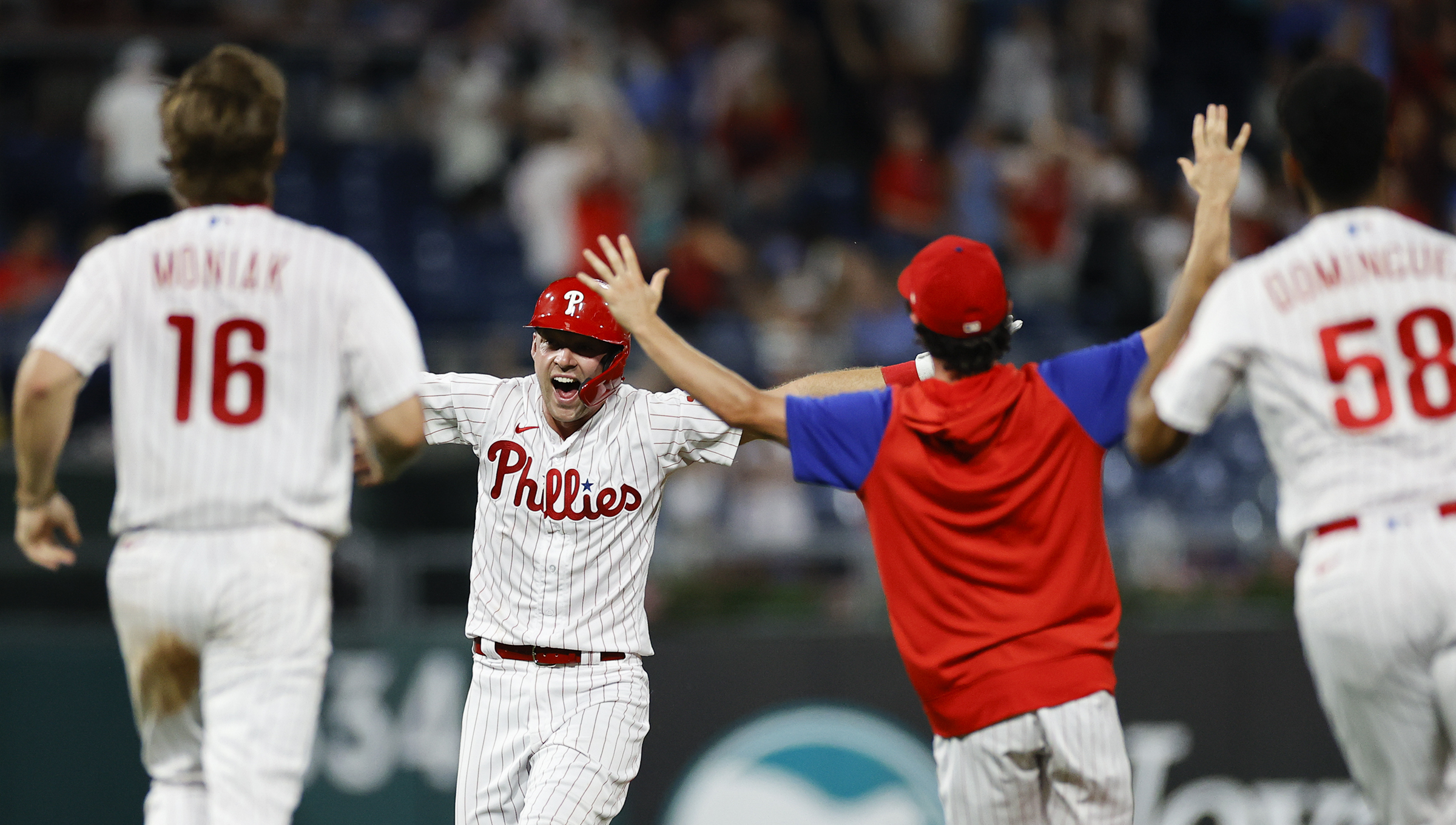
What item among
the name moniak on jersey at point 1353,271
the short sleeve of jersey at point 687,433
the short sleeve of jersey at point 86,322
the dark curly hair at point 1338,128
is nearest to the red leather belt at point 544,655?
the short sleeve of jersey at point 687,433

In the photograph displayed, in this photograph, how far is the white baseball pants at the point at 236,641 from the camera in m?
3.86

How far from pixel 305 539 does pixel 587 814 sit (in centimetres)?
126

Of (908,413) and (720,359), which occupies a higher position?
(720,359)

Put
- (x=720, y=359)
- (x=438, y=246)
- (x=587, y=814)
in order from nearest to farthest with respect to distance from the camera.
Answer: (x=587, y=814) < (x=720, y=359) < (x=438, y=246)

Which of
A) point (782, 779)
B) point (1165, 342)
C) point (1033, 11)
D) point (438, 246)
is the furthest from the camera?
point (1033, 11)

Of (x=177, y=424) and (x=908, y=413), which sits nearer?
(x=177, y=424)

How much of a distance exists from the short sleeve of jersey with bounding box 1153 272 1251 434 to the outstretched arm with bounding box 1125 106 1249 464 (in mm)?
286

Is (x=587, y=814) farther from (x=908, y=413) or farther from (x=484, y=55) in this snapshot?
(x=484, y=55)

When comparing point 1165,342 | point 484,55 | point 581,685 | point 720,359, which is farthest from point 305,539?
point 484,55

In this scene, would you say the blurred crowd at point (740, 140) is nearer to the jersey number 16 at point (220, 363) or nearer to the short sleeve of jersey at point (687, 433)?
the short sleeve of jersey at point (687, 433)

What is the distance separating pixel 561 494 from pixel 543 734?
0.72m

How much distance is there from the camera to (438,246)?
1162 centimetres

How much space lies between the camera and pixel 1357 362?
3.59m

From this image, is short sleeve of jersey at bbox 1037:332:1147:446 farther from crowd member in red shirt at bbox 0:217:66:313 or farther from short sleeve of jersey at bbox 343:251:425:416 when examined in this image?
crowd member in red shirt at bbox 0:217:66:313
